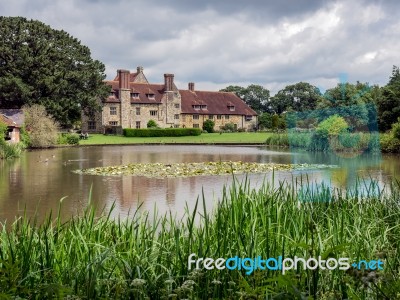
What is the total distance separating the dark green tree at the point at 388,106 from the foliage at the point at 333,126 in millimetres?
10243

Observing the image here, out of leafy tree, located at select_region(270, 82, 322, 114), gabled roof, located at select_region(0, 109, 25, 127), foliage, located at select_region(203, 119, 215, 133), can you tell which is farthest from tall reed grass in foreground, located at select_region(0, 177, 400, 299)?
leafy tree, located at select_region(270, 82, 322, 114)

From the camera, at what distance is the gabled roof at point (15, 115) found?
37.4m

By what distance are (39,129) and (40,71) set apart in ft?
26.8

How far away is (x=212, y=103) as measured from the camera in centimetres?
6800

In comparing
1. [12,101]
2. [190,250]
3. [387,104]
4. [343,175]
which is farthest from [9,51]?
[190,250]

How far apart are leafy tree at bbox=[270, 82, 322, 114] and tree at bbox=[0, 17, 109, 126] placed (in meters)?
39.3

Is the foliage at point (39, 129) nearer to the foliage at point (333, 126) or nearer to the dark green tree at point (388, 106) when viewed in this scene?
the foliage at point (333, 126)

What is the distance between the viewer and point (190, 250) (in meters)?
4.00

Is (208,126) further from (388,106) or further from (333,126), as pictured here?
(333,126)

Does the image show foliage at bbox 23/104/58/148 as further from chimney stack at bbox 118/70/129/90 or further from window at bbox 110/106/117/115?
chimney stack at bbox 118/70/129/90

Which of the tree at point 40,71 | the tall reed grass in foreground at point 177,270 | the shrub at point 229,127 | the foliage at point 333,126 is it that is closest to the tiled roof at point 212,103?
the shrub at point 229,127

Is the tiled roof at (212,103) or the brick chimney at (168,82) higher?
the brick chimney at (168,82)

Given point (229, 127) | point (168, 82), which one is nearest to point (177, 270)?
point (168, 82)

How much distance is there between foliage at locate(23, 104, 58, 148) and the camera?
35594 millimetres
